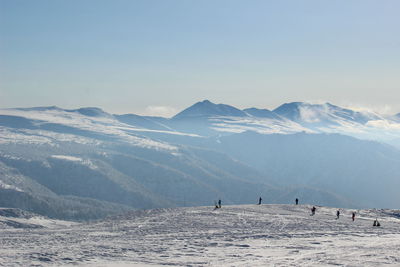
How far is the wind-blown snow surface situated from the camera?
4288cm

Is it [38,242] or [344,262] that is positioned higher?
[344,262]

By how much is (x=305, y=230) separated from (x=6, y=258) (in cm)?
3899

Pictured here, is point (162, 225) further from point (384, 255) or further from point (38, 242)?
point (384, 255)

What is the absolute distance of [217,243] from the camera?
53219 millimetres

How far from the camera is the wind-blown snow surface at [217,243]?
42.9 m

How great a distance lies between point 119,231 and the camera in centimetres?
6712

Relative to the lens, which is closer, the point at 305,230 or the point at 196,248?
the point at 196,248

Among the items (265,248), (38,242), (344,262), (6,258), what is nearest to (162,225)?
(38,242)

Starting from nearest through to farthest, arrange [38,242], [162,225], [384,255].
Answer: [384,255], [38,242], [162,225]

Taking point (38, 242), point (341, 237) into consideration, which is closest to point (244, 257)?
point (341, 237)

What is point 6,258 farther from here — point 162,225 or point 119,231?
point 162,225

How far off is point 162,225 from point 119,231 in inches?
297

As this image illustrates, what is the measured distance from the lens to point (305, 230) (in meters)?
64.6

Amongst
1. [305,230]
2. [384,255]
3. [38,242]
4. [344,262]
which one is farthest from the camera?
[305,230]
